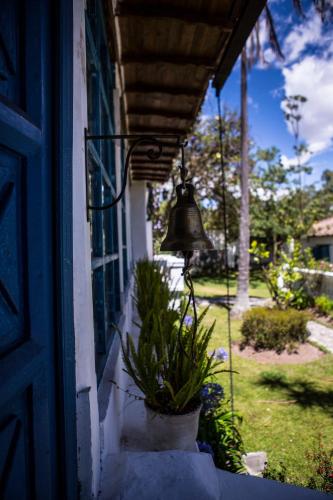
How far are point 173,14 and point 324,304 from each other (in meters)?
9.00

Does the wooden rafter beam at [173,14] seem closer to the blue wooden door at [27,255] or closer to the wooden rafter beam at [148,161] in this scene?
the blue wooden door at [27,255]

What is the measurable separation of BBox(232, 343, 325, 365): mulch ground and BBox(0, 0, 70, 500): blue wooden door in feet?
20.0

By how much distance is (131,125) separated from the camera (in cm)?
408

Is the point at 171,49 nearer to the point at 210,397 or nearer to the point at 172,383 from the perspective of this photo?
the point at 172,383

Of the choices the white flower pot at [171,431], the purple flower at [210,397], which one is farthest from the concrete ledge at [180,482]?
the purple flower at [210,397]

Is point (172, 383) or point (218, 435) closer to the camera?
point (172, 383)

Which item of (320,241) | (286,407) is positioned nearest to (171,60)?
(286,407)

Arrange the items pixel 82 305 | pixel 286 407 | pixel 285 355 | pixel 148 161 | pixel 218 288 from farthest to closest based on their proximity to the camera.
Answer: pixel 218 288
pixel 285 355
pixel 148 161
pixel 286 407
pixel 82 305

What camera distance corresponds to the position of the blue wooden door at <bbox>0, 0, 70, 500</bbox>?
646mm

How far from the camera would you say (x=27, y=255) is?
730mm

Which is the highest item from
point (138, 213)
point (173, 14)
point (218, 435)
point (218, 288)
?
point (173, 14)

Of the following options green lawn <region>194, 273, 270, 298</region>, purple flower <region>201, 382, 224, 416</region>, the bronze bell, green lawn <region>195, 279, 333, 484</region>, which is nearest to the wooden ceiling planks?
the bronze bell

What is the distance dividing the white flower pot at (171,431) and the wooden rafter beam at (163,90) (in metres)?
2.51

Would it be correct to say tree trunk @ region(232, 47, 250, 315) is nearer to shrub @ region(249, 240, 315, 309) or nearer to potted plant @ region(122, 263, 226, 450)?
shrub @ region(249, 240, 315, 309)
